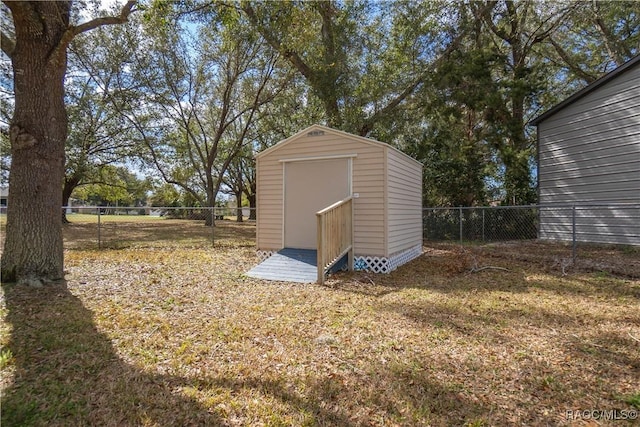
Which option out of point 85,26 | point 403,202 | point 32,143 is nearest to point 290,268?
point 403,202

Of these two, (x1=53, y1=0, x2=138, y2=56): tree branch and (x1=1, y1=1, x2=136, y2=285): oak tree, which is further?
(x1=53, y1=0, x2=138, y2=56): tree branch

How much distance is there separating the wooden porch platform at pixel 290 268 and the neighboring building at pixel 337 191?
1.65 ft

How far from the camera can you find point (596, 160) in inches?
338

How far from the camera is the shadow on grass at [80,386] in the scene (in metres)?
2.04

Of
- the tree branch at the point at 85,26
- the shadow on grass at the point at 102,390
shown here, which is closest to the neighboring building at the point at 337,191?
the tree branch at the point at 85,26

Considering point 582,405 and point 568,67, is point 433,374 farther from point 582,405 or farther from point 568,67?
point 568,67

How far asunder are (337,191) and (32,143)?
4.84 metres

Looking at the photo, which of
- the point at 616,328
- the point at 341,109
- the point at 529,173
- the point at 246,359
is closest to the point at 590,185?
the point at 529,173

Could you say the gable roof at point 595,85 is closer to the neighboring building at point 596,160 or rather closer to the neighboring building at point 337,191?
the neighboring building at point 596,160

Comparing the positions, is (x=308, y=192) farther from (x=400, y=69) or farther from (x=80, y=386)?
(x=400, y=69)

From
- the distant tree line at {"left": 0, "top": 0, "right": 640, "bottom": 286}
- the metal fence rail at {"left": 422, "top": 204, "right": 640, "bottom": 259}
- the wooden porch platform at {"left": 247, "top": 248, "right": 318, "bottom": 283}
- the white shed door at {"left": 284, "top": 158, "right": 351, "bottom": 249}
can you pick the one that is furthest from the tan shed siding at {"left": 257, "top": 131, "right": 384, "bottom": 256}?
the metal fence rail at {"left": 422, "top": 204, "right": 640, "bottom": 259}

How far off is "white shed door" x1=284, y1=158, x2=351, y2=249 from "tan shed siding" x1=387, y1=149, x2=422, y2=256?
87cm

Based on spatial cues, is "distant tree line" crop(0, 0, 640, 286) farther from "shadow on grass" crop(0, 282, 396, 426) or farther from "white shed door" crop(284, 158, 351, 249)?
"shadow on grass" crop(0, 282, 396, 426)

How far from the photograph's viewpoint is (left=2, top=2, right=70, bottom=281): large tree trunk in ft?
15.0
